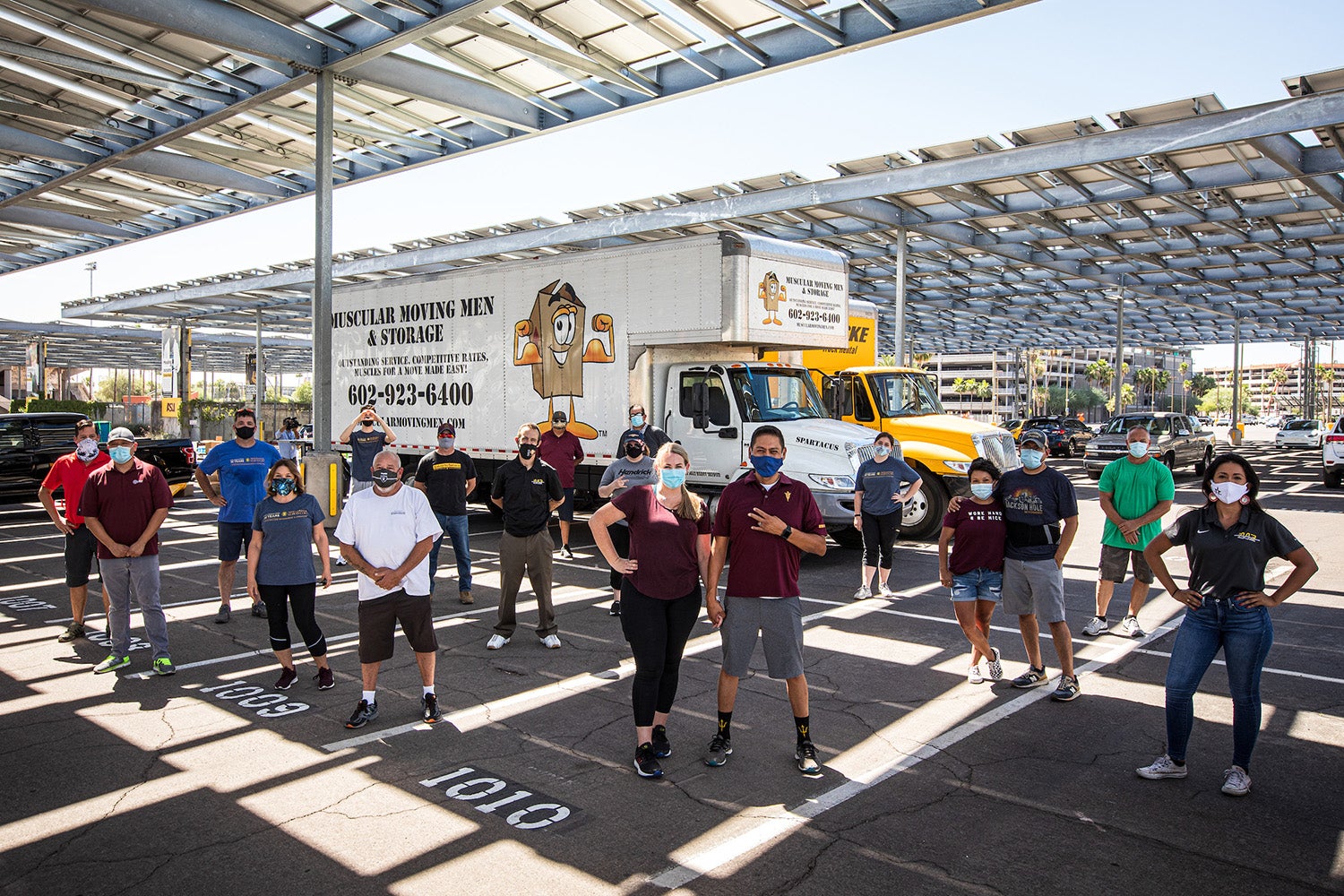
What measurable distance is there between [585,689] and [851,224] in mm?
18762

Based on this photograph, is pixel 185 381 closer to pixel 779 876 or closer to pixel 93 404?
pixel 93 404

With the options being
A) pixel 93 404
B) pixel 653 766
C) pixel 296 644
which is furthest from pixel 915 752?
pixel 93 404

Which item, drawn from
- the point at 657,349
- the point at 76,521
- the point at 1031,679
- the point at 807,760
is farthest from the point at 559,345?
the point at 807,760

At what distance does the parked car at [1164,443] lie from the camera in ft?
91.2

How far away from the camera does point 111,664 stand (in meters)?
7.50

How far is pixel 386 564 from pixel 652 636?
192 cm

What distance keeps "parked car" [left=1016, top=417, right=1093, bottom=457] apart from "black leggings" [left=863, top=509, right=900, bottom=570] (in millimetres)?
28970

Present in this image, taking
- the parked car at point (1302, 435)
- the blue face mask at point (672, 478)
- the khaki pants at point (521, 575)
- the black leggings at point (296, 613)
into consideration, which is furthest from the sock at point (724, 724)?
the parked car at point (1302, 435)

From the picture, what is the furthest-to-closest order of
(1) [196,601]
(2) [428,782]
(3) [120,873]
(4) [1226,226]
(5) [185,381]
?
(5) [185,381], (4) [1226,226], (1) [196,601], (2) [428,782], (3) [120,873]

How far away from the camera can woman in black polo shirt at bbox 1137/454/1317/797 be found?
507 centimetres

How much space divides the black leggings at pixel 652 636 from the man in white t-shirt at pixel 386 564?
1538 millimetres

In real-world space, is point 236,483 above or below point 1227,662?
above

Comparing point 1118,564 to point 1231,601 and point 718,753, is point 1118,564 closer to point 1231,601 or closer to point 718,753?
point 1231,601

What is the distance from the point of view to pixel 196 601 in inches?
405
